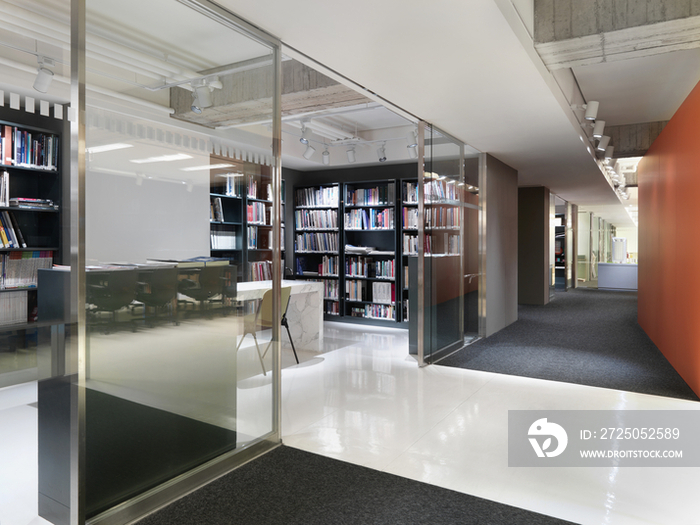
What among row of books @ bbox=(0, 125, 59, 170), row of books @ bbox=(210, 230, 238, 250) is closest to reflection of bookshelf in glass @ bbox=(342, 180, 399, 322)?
row of books @ bbox=(0, 125, 59, 170)

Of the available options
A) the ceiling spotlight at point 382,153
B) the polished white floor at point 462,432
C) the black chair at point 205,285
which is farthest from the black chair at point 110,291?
the ceiling spotlight at point 382,153

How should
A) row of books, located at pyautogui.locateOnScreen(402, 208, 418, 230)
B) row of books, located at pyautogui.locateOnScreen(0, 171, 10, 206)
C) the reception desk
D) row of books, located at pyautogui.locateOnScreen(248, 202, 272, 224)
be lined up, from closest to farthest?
row of books, located at pyautogui.locateOnScreen(248, 202, 272, 224)
row of books, located at pyautogui.locateOnScreen(0, 171, 10, 206)
row of books, located at pyautogui.locateOnScreen(402, 208, 418, 230)
the reception desk

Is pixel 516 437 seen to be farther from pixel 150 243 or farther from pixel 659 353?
pixel 659 353

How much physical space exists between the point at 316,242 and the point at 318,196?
33.4 inches

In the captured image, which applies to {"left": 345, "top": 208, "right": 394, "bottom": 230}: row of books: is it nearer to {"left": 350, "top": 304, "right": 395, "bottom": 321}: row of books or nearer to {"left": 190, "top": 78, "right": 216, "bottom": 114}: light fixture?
{"left": 350, "top": 304, "right": 395, "bottom": 321}: row of books

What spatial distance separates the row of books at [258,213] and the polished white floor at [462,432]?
4.97ft

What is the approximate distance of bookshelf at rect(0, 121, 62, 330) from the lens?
4.71 m

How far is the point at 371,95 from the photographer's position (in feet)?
14.6

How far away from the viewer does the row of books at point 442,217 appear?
567 cm

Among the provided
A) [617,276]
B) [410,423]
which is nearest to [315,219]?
[410,423]

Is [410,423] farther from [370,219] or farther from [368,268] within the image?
[370,219]

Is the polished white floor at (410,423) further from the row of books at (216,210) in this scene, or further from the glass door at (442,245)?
the glass door at (442,245)

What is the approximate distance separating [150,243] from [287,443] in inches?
66.0

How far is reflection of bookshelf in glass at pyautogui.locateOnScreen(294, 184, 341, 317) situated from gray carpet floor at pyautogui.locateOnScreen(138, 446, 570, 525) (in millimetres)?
6115
